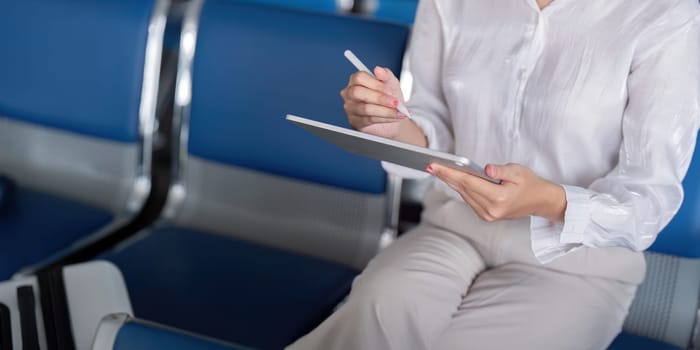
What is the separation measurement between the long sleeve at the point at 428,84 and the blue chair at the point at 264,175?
215 millimetres

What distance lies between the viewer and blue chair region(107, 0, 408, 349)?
1821mm

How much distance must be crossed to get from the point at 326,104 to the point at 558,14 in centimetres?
62

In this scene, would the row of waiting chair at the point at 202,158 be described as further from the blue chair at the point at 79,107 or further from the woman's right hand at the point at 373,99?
the woman's right hand at the point at 373,99

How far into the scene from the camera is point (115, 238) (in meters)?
2.14

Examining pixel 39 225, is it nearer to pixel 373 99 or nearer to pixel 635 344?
pixel 373 99

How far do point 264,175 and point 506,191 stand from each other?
0.93 meters

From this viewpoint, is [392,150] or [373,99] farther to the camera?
[373,99]

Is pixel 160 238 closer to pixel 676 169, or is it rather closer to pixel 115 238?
pixel 115 238

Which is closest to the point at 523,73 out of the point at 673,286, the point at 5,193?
the point at 673,286

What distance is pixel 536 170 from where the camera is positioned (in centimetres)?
148

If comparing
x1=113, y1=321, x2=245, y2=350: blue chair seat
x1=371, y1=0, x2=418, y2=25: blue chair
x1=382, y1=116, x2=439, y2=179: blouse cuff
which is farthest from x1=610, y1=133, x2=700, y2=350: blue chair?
x1=371, y1=0, x2=418, y2=25: blue chair

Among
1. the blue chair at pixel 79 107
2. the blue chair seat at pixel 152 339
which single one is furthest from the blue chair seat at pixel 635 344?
the blue chair at pixel 79 107

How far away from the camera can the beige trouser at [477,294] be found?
1.32 metres

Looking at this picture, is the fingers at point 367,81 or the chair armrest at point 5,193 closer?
the fingers at point 367,81
